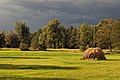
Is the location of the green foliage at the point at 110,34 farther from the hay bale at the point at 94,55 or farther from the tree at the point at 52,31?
the hay bale at the point at 94,55

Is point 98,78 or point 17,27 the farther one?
point 17,27

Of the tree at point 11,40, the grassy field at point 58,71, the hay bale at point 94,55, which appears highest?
the tree at point 11,40

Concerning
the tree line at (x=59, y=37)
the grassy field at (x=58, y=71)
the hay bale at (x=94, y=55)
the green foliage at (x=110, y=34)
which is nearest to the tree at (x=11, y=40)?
the tree line at (x=59, y=37)

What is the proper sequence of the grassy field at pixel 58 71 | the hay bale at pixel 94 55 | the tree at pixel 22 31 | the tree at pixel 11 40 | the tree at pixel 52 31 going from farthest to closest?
the tree at pixel 22 31, the tree at pixel 11 40, the tree at pixel 52 31, the hay bale at pixel 94 55, the grassy field at pixel 58 71

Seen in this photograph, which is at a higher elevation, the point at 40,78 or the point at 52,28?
the point at 52,28

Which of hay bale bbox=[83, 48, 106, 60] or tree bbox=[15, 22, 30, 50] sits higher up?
tree bbox=[15, 22, 30, 50]

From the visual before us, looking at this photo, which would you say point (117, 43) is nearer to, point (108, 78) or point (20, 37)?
point (20, 37)

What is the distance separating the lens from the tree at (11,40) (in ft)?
575

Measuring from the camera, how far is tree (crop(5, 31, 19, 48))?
175125 mm

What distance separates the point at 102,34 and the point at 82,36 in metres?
28.1

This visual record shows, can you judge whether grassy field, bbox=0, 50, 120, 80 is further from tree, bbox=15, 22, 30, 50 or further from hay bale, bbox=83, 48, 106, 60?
tree, bbox=15, 22, 30, 50

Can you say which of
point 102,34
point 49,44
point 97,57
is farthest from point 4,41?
point 97,57

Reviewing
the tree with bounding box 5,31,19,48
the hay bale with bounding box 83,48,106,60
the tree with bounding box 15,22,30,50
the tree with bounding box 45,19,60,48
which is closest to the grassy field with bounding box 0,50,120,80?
the hay bale with bounding box 83,48,106,60

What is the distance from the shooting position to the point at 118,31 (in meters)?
→ 128
